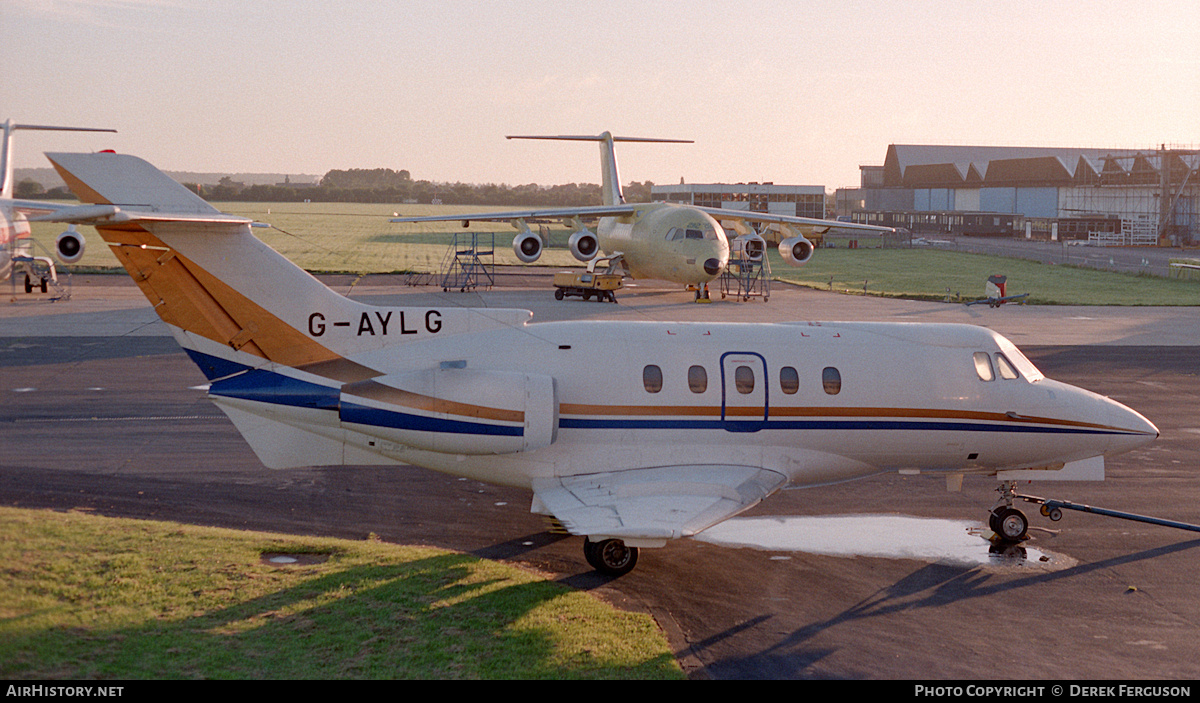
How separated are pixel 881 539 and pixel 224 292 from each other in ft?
33.1

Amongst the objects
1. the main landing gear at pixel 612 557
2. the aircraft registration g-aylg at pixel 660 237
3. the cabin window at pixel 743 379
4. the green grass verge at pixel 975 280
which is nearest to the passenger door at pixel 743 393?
the cabin window at pixel 743 379

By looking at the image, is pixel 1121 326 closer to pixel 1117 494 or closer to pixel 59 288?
pixel 1117 494

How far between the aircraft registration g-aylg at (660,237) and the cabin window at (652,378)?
29.6 metres

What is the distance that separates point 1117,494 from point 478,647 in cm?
1259

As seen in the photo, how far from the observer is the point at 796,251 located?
49.4m

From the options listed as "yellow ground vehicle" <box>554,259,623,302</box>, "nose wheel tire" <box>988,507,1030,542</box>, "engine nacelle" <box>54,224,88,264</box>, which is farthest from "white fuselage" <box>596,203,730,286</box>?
"nose wheel tire" <box>988,507,1030,542</box>

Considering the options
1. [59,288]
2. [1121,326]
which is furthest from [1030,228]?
[59,288]

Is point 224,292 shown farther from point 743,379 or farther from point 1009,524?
point 1009,524

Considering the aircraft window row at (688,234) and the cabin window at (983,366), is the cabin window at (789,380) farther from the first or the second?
the aircraft window row at (688,234)

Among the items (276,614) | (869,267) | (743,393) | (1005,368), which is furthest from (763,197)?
(276,614)

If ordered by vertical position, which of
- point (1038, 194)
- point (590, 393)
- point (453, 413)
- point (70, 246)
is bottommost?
point (453, 413)

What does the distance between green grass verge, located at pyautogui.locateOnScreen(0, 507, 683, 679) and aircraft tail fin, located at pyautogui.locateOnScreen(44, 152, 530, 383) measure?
2.55 m

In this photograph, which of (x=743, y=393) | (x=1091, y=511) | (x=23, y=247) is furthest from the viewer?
(x=23, y=247)

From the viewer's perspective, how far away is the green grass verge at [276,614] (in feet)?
27.6
